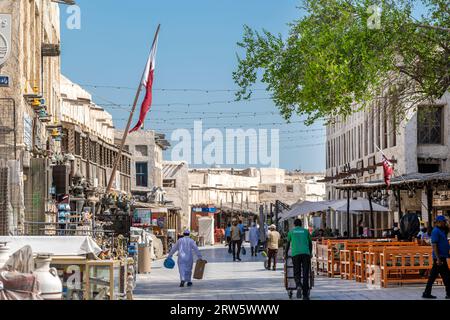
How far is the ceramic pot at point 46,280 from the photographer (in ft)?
43.3

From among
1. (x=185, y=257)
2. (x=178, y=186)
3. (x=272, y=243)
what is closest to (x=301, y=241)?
(x=185, y=257)

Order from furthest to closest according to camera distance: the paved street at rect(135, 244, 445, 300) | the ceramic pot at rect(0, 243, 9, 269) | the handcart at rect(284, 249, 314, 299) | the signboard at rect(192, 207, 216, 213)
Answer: the signboard at rect(192, 207, 216, 213) → the paved street at rect(135, 244, 445, 300) → the handcart at rect(284, 249, 314, 299) → the ceramic pot at rect(0, 243, 9, 269)

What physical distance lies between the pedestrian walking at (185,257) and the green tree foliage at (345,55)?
4139 millimetres

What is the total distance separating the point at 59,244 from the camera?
1638cm

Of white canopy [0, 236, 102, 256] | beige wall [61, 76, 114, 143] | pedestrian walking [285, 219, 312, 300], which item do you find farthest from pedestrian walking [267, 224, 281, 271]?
white canopy [0, 236, 102, 256]

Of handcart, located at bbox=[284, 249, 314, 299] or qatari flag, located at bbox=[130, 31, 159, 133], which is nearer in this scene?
handcart, located at bbox=[284, 249, 314, 299]

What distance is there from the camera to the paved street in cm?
2123

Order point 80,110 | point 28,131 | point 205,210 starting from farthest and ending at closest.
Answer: point 205,210
point 80,110
point 28,131

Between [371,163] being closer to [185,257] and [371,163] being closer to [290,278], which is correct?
[185,257]

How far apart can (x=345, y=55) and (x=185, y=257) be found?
260 inches

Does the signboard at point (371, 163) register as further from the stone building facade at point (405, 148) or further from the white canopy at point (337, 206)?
the white canopy at point (337, 206)

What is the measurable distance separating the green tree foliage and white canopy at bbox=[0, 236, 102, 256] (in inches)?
357

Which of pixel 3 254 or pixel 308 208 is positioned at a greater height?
pixel 308 208

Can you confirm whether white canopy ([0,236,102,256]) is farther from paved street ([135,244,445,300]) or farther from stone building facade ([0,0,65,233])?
stone building facade ([0,0,65,233])
